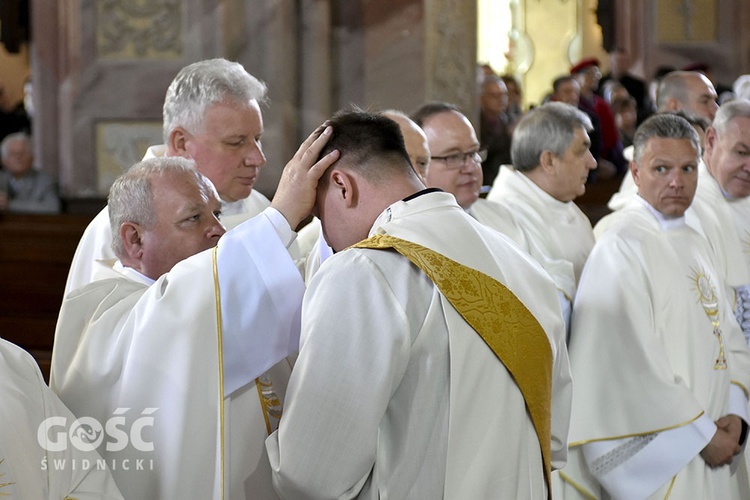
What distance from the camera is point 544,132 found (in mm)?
4828

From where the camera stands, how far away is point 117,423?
2.80m

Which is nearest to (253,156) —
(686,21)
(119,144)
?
(119,144)

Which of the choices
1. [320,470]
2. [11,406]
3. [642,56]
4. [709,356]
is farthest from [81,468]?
[642,56]

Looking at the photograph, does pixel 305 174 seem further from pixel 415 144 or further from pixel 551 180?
pixel 551 180

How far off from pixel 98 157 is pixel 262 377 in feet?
18.3

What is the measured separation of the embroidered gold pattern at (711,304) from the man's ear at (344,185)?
2.22m

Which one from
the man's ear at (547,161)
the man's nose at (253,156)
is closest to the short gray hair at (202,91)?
the man's nose at (253,156)

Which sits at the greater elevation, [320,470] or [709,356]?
[320,470]

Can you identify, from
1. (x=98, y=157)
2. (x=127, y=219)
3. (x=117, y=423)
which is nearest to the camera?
(x=117, y=423)

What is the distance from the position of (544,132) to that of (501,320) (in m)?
2.39

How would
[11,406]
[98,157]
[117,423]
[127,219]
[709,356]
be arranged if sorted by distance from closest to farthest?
[11,406] < [117,423] < [127,219] < [709,356] < [98,157]

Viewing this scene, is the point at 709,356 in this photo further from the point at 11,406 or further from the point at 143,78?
the point at 143,78

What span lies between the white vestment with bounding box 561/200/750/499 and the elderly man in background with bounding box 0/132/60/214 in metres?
5.03

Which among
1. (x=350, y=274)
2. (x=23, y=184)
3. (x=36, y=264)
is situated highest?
(x=350, y=274)
